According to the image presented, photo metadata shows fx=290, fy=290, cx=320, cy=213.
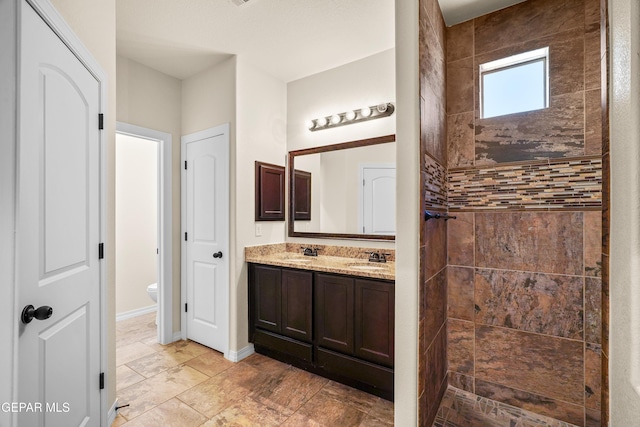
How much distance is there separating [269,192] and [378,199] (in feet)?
3.70

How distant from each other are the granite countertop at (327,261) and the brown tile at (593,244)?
1194mm

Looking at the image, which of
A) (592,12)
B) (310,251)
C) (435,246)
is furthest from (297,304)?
(592,12)

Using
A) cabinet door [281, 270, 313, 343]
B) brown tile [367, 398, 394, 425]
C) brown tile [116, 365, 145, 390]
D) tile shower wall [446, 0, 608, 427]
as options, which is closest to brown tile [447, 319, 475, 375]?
tile shower wall [446, 0, 608, 427]

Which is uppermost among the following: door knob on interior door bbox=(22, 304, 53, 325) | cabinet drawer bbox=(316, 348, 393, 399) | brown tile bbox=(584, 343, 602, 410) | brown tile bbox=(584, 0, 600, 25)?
brown tile bbox=(584, 0, 600, 25)

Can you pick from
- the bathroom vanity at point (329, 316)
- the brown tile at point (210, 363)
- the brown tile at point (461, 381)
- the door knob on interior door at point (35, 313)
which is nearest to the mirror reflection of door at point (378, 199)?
the bathroom vanity at point (329, 316)

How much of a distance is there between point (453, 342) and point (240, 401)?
5.41 ft

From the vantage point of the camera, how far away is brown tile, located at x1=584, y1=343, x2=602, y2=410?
1789 mm

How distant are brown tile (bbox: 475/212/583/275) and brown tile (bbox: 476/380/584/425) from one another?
0.85m

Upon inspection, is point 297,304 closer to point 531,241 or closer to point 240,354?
point 240,354

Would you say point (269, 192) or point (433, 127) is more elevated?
point (433, 127)

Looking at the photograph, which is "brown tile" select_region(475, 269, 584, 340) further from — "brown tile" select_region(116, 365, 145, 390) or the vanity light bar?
"brown tile" select_region(116, 365, 145, 390)

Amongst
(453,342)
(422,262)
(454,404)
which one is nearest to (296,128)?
(422,262)

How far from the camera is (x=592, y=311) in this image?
1.81 m

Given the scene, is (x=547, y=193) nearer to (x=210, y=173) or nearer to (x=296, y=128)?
(x=296, y=128)
